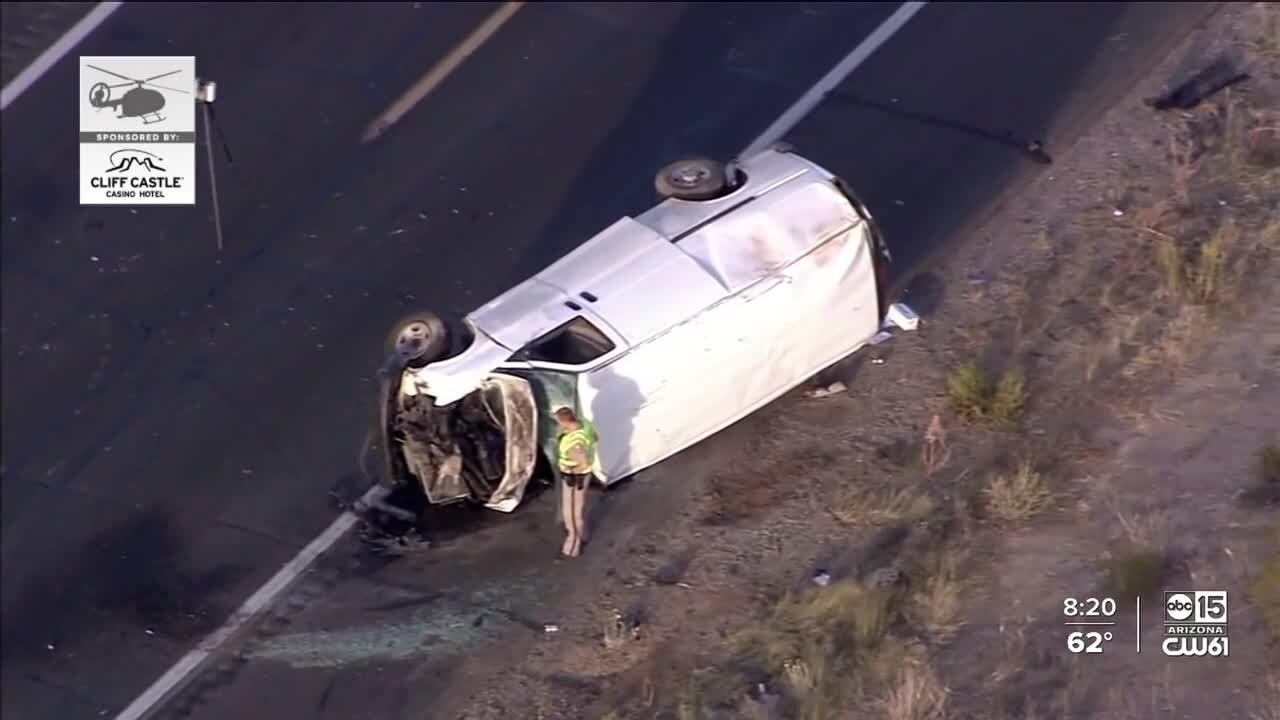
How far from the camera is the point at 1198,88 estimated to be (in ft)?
56.6

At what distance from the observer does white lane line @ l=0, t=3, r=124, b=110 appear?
1903 cm

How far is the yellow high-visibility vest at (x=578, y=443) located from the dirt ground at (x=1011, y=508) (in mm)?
988

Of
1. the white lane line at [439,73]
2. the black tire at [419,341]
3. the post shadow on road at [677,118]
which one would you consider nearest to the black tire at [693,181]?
the post shadow on road at [677,118]

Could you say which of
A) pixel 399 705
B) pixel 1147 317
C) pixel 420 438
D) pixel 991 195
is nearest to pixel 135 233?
pixel 420 438

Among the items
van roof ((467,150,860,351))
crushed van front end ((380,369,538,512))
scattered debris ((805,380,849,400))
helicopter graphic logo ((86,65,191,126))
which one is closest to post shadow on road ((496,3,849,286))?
van roof ((467,150,860,351))

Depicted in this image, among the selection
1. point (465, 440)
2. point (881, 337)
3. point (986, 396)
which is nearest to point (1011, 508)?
point (986, 396)

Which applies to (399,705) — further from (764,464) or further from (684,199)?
(684,199)

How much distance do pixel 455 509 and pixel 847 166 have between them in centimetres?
522

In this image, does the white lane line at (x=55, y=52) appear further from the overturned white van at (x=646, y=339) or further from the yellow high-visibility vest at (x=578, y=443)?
the yellow high-visibility vest at (x=578, y=443)

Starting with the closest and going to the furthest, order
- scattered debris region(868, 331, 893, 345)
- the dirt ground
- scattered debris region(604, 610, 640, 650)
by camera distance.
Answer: the dirt ground
scattered debris region(604, 610, 640, 650)
scattered debris region(868, 331, 893, 345)

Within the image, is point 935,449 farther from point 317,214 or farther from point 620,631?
point 317,214

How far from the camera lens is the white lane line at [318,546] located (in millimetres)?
13594

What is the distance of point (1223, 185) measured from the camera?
16.2m

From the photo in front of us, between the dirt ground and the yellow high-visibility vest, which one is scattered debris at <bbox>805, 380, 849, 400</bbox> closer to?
the dirt ground
